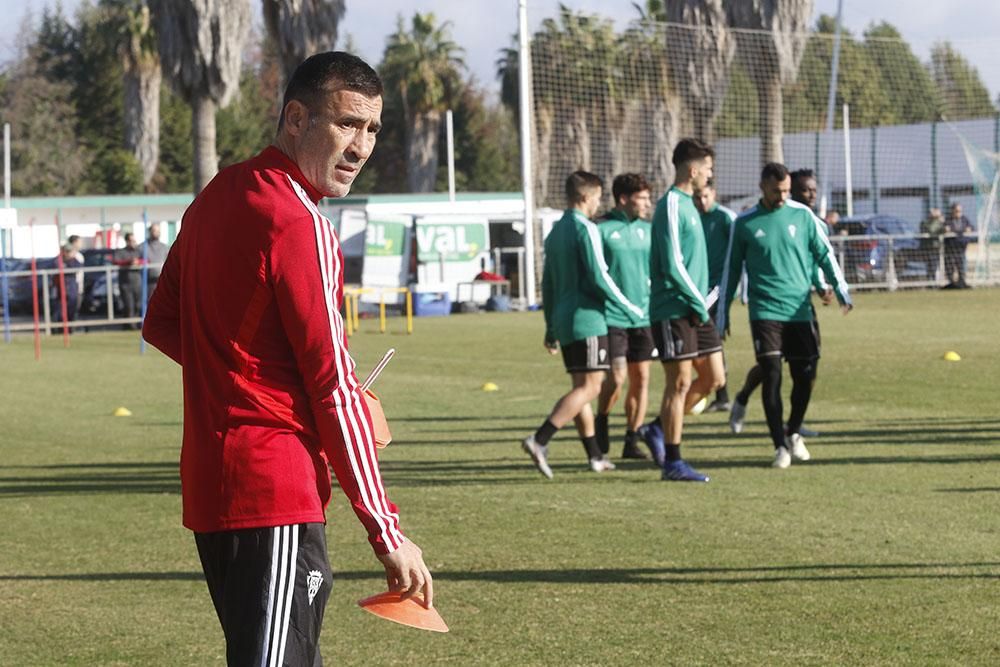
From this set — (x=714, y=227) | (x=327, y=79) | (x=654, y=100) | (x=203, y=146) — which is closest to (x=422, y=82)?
(x=654, y=100)

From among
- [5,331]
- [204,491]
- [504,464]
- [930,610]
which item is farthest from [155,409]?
[5,331]

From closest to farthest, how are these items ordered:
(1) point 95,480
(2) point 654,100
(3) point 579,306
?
1. (3) point 579,306
2. (1) point 95,480
3. (2) point 654,100

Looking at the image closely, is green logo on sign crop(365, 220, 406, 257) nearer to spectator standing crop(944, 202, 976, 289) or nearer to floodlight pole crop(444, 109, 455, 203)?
floodlight pole crop(444, 109, 455, 203)

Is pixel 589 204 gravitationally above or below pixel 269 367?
above

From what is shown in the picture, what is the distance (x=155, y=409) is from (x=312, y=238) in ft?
40.7

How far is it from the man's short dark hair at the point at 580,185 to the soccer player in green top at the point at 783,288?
45.2 inches

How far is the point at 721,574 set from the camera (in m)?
7.02

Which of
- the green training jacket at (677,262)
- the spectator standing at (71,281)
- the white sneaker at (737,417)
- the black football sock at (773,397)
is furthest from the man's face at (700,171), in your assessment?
the spectator standing at (71,281)

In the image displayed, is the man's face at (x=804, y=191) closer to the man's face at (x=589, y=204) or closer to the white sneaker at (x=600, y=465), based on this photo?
the man's face at (x=589, y=204)

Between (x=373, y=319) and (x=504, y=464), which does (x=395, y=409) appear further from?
(x=373, y=319)

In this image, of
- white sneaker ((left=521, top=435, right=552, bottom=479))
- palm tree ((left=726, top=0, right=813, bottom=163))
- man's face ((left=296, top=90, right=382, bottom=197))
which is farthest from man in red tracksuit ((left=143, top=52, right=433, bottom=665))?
palm tree ((left=726, top=0, right=813, bottom=163))

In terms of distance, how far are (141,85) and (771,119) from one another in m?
30.1

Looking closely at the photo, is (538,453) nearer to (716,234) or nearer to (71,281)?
(716,234)

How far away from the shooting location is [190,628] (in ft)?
20.8
